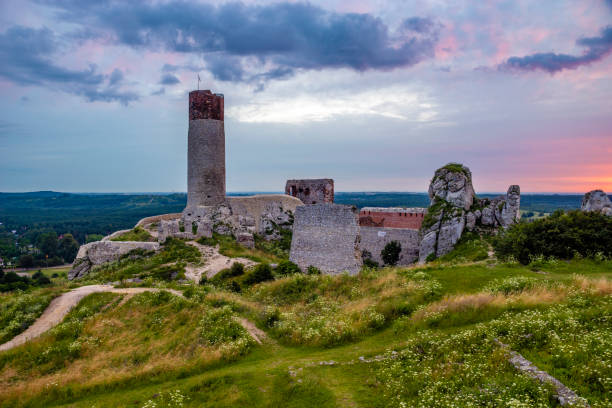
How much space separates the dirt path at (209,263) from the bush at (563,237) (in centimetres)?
1480

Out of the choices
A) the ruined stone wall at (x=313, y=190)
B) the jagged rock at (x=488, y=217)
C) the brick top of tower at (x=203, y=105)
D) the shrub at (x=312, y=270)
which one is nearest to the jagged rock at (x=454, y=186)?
the jagged rock at (x=488, y=217)

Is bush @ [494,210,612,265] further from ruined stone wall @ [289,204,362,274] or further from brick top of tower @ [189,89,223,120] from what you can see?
brick top of tower @ [189,89,223,120]

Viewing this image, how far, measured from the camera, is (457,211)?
83.7 ft

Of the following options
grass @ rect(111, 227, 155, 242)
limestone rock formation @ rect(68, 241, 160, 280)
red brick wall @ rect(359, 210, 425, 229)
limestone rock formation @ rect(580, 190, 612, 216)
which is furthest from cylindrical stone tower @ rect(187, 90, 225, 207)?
limestone rock formation @ rect(580, 190, 612, 216)

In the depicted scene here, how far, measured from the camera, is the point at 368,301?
12.4 metres

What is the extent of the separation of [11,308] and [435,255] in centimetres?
2294

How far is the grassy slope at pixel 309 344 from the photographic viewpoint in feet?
24.1

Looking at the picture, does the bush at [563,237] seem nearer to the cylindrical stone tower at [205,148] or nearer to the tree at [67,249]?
the cylindrical stone tower at [205,148]

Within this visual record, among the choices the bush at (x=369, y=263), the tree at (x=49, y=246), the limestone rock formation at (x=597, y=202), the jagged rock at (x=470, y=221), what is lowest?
the tree at (x=49, y=246)

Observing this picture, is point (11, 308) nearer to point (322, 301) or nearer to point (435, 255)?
point (322, 301)

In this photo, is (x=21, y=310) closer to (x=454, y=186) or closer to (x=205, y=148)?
(x=205, y=148)

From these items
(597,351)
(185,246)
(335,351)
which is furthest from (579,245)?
(185,246)

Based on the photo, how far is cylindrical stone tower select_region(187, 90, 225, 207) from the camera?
30438mm

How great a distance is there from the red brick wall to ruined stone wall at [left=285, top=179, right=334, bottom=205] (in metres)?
4.51
